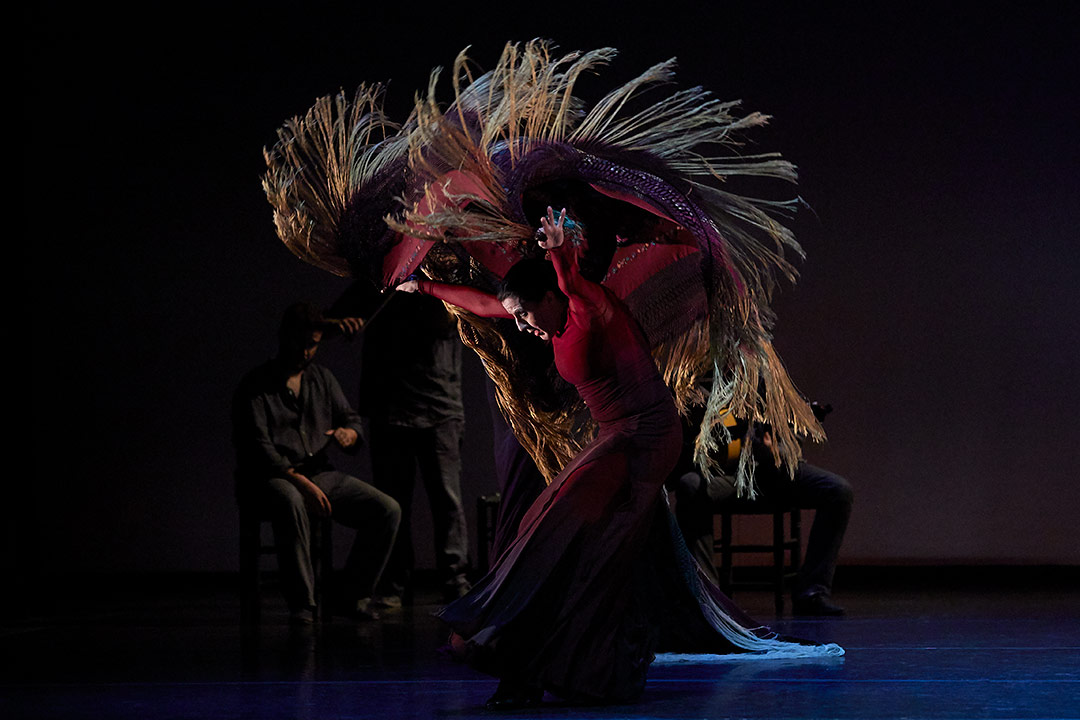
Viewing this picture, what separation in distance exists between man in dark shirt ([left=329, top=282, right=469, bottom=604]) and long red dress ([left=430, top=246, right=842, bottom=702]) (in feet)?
7.62

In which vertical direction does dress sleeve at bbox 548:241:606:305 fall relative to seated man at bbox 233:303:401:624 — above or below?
above

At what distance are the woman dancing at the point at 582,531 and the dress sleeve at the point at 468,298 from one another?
223mm

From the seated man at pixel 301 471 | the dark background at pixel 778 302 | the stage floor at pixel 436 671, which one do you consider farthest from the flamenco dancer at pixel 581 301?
the dark background at pixel 778 302

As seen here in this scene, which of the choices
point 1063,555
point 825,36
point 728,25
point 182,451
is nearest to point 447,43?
point 728,25

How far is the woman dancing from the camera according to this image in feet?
9.90

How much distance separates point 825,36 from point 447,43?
6.26 feet

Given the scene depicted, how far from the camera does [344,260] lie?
3.65 metres

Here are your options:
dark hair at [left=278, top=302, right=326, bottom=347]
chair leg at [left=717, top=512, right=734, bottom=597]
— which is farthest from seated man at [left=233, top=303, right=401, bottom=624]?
chair leg at [left=717, top=512, right=734, bottom=597]

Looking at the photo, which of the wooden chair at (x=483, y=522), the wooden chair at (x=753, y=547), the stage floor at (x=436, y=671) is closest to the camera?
the stage floor at (x=436, y=671)

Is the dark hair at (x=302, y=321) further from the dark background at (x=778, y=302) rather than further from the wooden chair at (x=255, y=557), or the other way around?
the dark background at (x=778, y=302)

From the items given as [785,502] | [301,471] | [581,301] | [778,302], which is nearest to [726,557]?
[785,502]

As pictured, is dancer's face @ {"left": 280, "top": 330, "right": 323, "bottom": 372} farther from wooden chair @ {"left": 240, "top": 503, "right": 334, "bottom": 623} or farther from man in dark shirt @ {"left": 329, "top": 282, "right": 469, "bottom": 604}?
wooden chair @ {"left": 240, "top": 503, "right": 334, "bottom": 623}

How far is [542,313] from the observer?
3156 mm

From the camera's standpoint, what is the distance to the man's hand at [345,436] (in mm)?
5500
